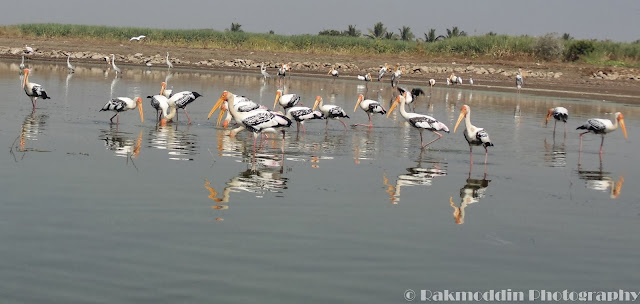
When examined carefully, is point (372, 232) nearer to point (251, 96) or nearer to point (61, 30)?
point (251, 96)

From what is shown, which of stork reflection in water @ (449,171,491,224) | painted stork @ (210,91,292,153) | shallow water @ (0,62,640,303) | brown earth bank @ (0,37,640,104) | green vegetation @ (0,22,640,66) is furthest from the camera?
green vegetation @ (0,22,640,66)

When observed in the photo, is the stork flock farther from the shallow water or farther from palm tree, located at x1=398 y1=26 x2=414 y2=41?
palm tree, located at x1=398 y1=26 x2=414 y2=41

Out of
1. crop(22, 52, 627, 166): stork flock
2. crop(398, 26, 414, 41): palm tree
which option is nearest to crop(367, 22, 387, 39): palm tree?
crop(398, 26, 414, 41): palm tree

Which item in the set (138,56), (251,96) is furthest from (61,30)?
(251,96)

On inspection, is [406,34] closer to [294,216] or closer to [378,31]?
[378,31]

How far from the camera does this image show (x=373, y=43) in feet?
228

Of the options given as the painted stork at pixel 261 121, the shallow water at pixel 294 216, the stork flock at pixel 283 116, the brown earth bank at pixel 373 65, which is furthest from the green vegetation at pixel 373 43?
the painted stork at pixel 261 121

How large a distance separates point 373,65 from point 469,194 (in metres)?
45.0

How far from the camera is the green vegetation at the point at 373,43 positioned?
62.1 metres

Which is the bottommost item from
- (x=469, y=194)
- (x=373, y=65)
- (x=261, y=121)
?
(x=469, y=194)

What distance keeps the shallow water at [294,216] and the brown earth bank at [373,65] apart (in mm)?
28289

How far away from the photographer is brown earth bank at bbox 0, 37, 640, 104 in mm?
48469

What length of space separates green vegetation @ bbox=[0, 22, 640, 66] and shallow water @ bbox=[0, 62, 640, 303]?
4328cm

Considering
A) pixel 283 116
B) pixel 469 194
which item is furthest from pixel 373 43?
pixel 469 194
